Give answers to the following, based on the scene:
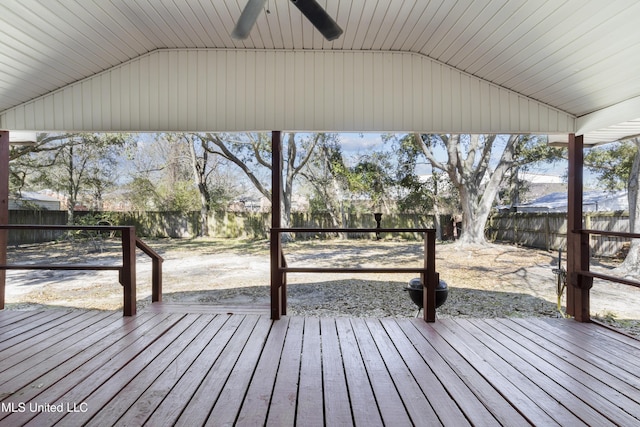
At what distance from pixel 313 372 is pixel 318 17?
2.24m

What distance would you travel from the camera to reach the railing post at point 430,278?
11.2ft

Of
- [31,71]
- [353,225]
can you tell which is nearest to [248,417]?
[31,71]

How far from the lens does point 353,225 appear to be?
10922 mm

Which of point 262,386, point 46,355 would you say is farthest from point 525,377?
point 46,355

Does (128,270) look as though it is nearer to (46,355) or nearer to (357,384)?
(46,355)

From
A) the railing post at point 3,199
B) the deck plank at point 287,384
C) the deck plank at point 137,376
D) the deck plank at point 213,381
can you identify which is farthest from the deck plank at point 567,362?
the railing post at point 3,199

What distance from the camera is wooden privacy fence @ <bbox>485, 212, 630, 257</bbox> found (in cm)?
806

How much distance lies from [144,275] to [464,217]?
845 cm

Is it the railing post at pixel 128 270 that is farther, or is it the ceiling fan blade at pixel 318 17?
the railing post at pixel 128 270

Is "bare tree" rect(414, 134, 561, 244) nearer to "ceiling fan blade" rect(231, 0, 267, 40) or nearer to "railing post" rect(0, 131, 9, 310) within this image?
"ceiling fan blade" rect(231, 0, 267, 40)

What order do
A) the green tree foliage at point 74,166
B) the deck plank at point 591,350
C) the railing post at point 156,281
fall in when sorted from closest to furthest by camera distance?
the deck plank at point 591,350, the railing post at point 156,281, the green tree foliage at point 74,166

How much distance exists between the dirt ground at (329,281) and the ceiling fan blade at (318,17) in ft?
11.9

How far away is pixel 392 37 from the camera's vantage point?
343 cm

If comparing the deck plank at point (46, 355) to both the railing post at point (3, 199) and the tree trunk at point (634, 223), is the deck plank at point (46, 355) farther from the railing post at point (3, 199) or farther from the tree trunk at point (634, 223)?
the tree trunk at point (634, 223)
